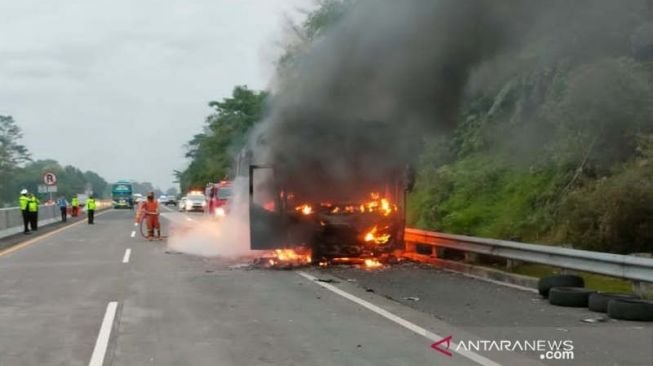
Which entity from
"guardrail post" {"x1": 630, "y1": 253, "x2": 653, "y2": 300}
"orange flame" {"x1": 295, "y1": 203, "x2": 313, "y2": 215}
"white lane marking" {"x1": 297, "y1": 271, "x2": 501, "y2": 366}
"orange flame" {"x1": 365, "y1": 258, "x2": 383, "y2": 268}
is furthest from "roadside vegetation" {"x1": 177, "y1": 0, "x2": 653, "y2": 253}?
"white lane marking" {"x1": 297, "y1": 271, "x2": 501, "y2": 366}

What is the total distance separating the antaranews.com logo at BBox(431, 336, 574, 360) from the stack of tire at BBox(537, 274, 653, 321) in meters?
1.37

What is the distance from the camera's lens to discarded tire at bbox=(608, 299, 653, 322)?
818 centimetres

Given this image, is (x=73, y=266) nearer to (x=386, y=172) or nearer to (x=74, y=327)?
(x=386, y=172)

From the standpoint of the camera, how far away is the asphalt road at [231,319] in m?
6.74

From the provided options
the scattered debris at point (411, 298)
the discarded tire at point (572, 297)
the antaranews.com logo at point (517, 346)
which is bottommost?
the antaranews.com logo at point (517, 346)

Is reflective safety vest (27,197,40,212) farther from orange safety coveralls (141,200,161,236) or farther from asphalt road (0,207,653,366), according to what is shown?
asphalt road (0,207,653,366)

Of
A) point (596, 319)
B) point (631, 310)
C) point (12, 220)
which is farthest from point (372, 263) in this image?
point (12, 220)

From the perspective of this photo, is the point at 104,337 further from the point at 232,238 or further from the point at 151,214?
the point at 151,214

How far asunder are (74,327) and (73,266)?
24.0ft

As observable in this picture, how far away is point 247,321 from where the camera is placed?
8523mm

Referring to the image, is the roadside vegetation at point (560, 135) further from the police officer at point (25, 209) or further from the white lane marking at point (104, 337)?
the police officer at point (25, 209)

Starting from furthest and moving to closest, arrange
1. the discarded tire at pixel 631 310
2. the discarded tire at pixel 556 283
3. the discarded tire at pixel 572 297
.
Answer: the discarded tire at pixel 556 283 → the discarded tire at pixel 572 297 → the discarded tire at pixel 631 310

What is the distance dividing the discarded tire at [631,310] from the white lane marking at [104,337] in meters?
5.20

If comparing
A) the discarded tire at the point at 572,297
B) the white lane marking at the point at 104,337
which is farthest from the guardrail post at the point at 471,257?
the white lane marking at the point at 104,337
